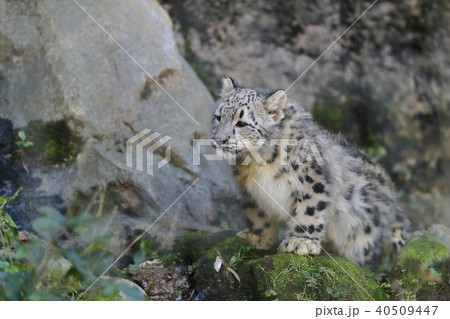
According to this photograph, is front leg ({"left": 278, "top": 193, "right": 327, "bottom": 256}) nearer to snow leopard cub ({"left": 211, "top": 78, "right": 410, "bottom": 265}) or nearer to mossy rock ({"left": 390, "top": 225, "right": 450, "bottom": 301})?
snow leopard cub ({"left": 211, "top": 78, "right": 410, "bottom": 265})

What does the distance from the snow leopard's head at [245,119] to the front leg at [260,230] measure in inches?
40.6

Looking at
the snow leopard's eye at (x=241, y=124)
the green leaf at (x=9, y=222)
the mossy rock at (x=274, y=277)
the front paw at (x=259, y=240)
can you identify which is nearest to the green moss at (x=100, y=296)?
the green leaf at (x=9, y=222)

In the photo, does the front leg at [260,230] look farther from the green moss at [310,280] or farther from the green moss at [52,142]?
the green moss at [52,142]

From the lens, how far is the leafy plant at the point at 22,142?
879 centimetres

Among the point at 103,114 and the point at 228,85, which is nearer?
the point at 228,85

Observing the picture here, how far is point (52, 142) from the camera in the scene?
8898 millimetres

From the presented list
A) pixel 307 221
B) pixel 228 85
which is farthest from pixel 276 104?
pixel 307 221

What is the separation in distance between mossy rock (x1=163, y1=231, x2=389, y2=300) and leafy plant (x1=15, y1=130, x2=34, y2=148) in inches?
114

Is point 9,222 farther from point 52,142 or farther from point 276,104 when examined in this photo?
point 276,104

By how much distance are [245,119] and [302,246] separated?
5.49 ft

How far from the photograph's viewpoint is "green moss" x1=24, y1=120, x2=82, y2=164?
882cm

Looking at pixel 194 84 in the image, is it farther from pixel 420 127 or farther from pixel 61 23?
pixel 420 127
